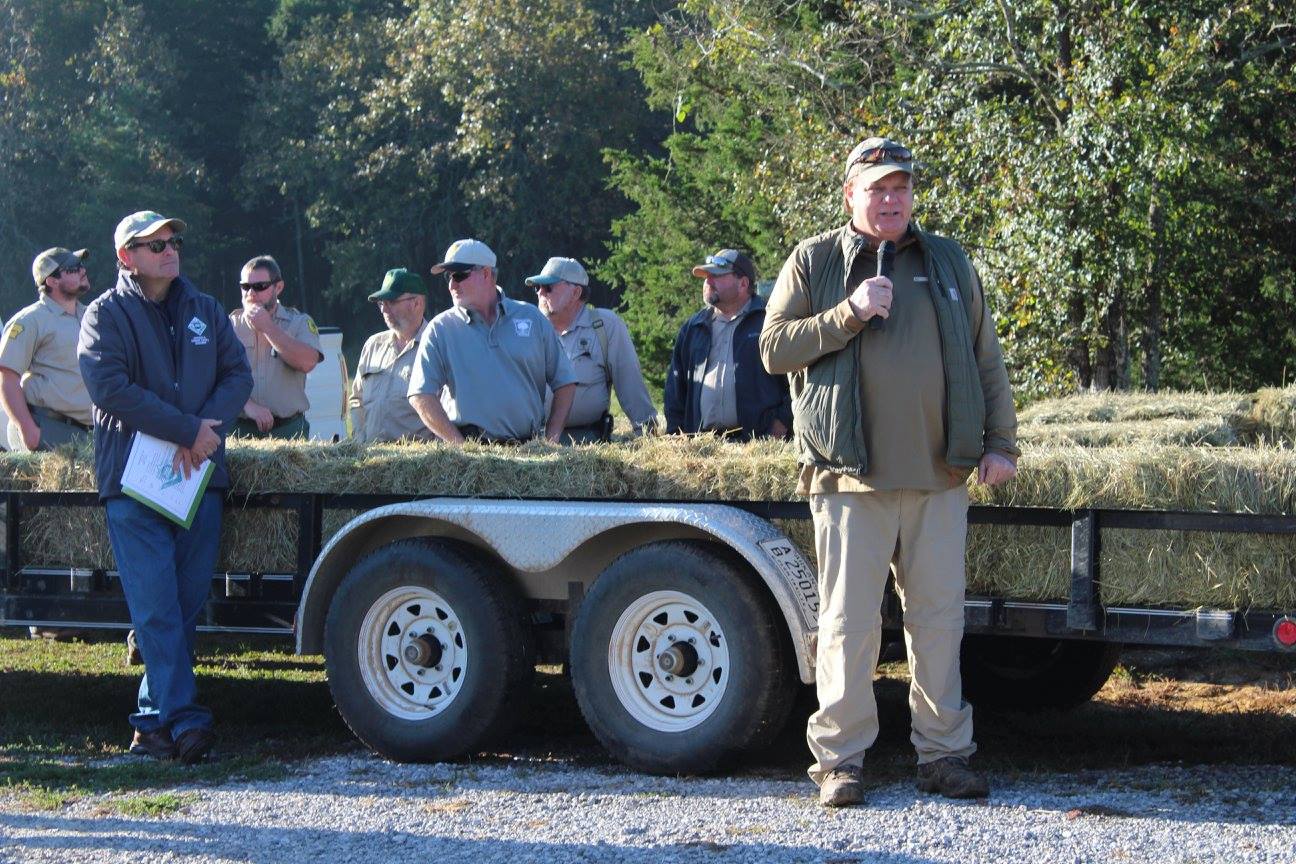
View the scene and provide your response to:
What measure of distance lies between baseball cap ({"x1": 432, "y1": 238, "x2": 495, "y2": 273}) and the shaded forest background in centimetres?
585

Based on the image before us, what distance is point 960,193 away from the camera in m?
13.5

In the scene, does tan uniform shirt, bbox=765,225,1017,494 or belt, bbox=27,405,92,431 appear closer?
tan uniform shirt, bbox=765,225,1017,494

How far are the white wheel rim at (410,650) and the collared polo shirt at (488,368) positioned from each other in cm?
119

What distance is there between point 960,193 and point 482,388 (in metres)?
6.96

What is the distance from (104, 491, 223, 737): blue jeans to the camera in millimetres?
6664

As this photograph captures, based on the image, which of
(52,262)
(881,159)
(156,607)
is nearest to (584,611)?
(156,607)

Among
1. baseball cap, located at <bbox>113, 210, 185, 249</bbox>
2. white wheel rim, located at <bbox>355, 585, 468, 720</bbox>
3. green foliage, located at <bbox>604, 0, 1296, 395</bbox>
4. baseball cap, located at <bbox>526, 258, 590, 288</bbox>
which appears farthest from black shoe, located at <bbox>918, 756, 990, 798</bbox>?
green foliage, located at <bbox>604, 0, 1296, 395</bbox>

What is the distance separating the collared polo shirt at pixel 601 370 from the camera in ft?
28.9

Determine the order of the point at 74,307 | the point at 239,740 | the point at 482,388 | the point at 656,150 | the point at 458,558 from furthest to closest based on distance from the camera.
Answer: the point at 656,150 < the point at 74,307 < the point at 482,388 < the point at 239,740 < the point at 458,558

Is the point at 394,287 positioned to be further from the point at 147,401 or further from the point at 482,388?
the point at 147,401

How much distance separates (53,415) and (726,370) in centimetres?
364

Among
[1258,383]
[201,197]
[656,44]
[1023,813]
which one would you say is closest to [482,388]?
[1023,813]

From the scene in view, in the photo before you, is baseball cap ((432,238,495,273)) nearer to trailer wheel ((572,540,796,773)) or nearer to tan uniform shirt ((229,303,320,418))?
tan uniform shirt ((229,303,320,418))

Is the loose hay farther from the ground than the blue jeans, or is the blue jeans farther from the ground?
the loose hay
